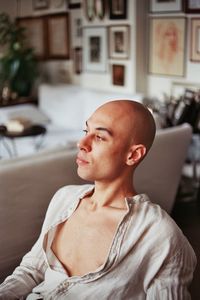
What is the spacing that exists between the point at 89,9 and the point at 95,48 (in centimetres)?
39

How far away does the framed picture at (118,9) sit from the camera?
438 cm

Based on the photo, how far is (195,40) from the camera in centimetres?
397

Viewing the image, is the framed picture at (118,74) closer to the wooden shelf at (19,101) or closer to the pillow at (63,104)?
the pillow at (63,104)

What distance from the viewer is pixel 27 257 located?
1550 millimetres

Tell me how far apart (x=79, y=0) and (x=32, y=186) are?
137 inches

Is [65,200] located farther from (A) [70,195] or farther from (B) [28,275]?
(B) [28,275]

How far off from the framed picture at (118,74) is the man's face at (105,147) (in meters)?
3.29

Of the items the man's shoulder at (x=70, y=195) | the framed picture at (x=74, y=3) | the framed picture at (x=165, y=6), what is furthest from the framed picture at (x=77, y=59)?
the man's shoulder at (x=70, y=195)

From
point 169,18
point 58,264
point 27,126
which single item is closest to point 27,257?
point 58,264

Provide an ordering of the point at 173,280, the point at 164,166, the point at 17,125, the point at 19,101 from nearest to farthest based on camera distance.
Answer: the point at 173,280, the point at 164,166, the point at 17,125, the point at 19,101

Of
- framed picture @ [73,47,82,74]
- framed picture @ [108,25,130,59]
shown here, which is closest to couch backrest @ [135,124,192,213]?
framed picture @ [108,25,130,59]

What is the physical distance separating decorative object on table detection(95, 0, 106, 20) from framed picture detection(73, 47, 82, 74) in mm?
595

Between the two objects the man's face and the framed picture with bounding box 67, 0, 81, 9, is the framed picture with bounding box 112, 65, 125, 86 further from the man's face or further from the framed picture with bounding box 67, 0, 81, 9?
the man's face

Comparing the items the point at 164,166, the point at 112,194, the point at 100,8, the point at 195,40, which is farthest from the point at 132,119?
the point at 100,8
